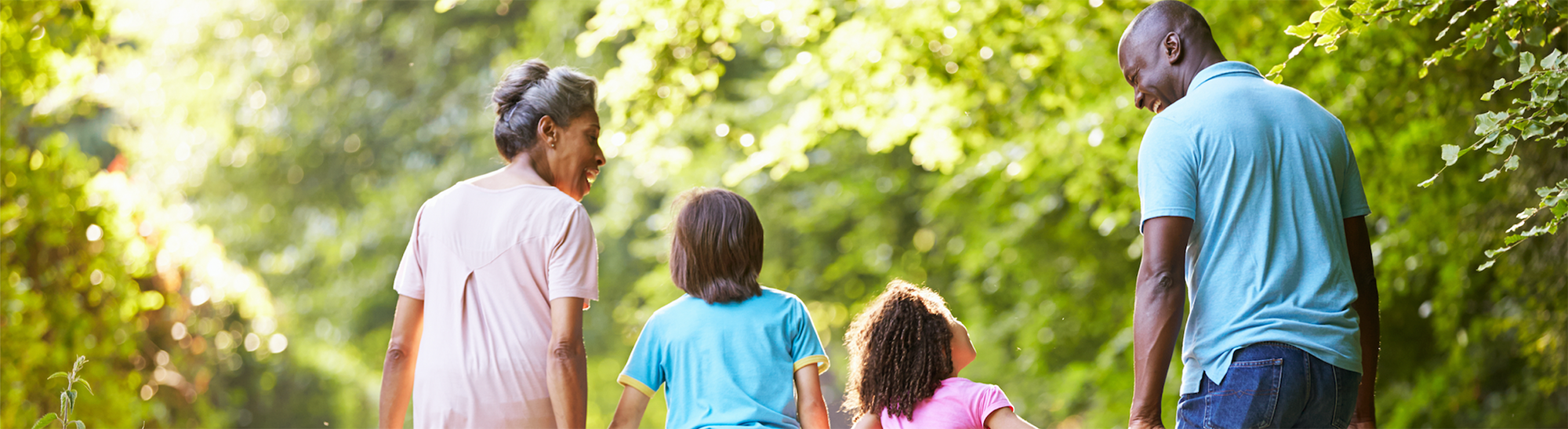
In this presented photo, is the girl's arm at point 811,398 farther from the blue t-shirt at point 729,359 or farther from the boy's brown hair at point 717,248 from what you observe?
the boy's brown hair at point 717,248

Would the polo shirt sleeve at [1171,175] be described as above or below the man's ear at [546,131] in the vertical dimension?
below

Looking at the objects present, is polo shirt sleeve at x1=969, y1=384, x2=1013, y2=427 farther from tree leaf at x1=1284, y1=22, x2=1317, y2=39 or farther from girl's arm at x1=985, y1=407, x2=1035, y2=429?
tree leaf at x1=1284, y1=22, x2=1317, y2=39

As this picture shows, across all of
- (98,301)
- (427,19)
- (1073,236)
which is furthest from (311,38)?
(1073,236)

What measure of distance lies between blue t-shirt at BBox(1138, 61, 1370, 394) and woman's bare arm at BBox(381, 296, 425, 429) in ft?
5.45

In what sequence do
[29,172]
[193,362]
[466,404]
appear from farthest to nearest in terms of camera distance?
[193,362] < [29,172] < [466,404]

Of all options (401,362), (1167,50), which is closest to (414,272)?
(401,362)

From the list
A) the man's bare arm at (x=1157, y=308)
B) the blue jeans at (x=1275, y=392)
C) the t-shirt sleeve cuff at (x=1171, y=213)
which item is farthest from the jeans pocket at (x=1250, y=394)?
the t-shirt sleeve cuff at (x=1171, y=213)

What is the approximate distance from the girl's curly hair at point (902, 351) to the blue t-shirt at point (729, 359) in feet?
0.86

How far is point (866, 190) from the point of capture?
397 inches

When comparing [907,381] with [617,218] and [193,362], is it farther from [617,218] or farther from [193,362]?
[617,218]

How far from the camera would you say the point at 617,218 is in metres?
12.0

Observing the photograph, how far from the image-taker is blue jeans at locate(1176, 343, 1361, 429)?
81.4 inches

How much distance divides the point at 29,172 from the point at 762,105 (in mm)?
5594

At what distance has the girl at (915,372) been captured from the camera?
2.75 meters
